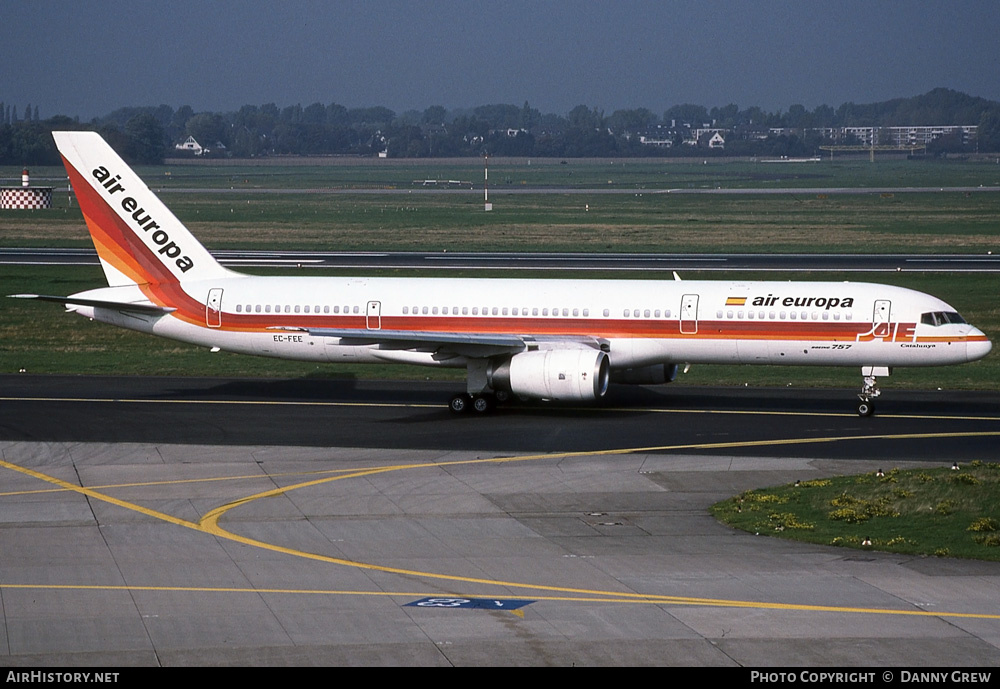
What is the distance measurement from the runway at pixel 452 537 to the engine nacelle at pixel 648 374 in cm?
99

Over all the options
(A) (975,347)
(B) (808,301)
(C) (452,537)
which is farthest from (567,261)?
(C) (452,537)

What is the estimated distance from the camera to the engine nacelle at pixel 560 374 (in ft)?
123

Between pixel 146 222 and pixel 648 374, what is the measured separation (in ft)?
57.6

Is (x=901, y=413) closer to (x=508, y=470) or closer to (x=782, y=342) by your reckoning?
(x=782, y=342)

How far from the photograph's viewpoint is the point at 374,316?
4125cm

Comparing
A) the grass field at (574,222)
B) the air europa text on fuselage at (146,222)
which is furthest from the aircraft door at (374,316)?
the grass field at (574,222)

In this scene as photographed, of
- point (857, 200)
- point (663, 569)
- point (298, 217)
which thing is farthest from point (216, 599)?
point (857, 200)

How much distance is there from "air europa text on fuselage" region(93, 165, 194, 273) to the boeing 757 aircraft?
4 centimetres

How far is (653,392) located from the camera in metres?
44.8

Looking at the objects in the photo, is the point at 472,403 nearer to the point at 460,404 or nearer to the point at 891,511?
the point at 460,404

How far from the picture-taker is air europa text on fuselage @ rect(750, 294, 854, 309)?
3912 cm

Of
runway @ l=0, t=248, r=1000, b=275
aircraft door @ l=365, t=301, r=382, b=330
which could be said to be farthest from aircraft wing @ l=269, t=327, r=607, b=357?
runway @ l=0, t=248, r=1000, b=275

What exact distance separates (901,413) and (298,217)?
9933 cm

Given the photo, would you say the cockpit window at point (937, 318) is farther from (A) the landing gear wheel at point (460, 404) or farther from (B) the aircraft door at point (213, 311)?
(B) the aircraft door at point (213, 311)
